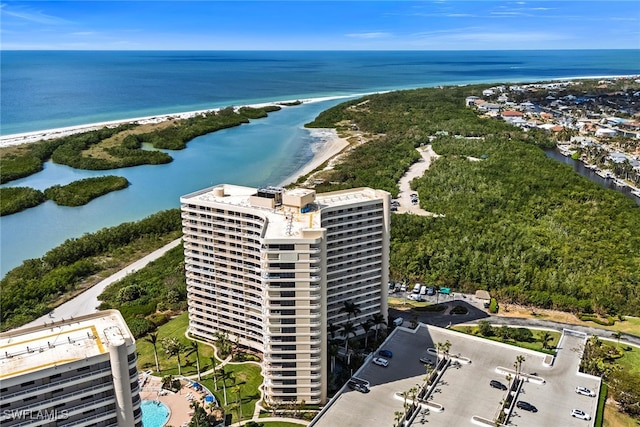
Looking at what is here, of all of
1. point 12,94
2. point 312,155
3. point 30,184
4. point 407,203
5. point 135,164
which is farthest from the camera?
point 12,94

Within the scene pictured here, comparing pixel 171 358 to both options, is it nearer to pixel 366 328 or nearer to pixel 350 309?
pixel 350 309

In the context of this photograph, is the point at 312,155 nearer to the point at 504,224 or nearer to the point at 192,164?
the point at 192,164

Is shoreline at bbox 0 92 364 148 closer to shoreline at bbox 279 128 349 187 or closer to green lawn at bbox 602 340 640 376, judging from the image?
shoreline at bbox 279 128 349 187

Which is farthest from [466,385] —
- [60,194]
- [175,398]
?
[60,194]

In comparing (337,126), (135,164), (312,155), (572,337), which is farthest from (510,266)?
(337,126)

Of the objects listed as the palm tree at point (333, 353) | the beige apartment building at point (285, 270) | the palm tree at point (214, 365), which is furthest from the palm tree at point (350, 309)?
the palm tree at point (214, 365)

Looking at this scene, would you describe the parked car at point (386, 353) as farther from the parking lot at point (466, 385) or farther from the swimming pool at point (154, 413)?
the swimming pool at point (154, 413)

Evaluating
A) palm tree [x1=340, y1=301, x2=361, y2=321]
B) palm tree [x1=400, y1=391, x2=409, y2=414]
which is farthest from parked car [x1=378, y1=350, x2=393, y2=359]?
palm tree [x1=400, y1=391, x2=409, y2=414]
